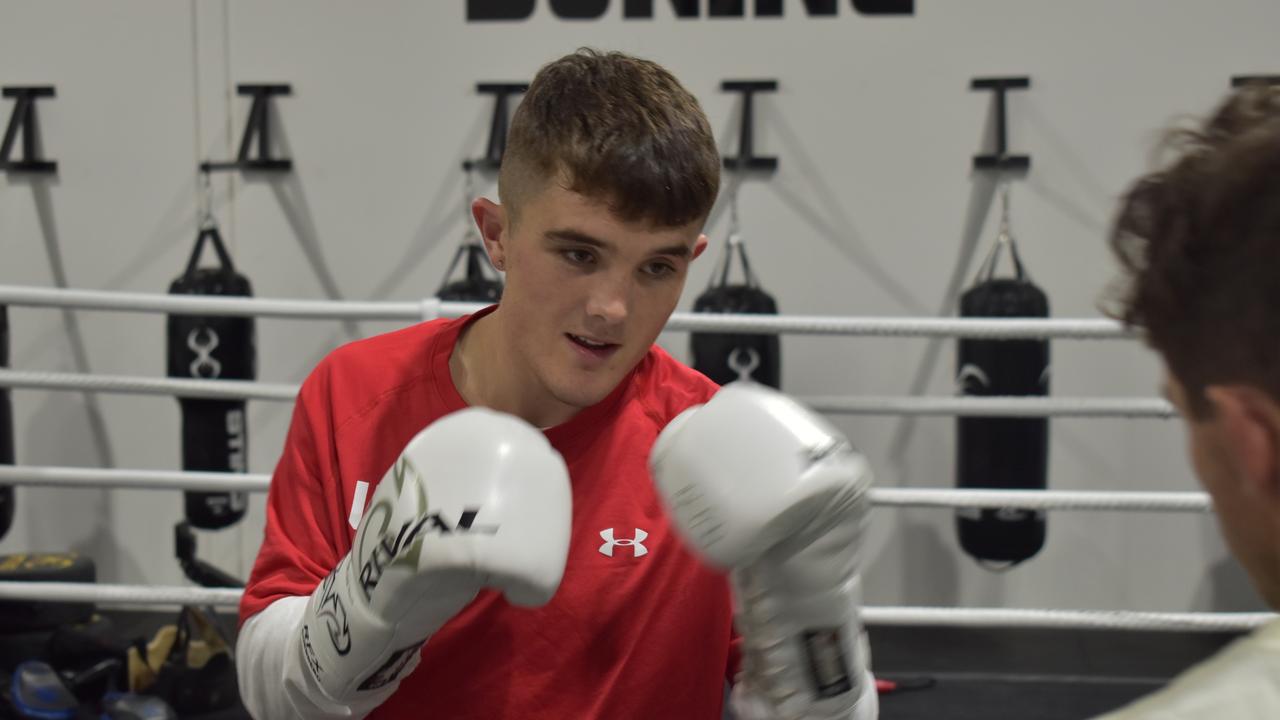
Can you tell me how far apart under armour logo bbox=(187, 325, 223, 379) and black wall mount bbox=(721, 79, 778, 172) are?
143cm

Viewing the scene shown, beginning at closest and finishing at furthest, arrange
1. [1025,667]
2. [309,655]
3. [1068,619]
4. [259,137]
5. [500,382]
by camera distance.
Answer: [309,655], [500,382], [1068,619], [1025,667], [259,137]

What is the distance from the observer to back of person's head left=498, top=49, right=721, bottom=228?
39.6 inches

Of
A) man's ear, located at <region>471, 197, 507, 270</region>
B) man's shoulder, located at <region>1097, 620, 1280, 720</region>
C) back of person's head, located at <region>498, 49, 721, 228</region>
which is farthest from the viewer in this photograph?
man's ear, located at <region>471, 197, 507, 270</region>

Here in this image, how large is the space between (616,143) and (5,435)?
8.49ft

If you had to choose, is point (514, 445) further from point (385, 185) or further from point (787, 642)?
point (385, 185)

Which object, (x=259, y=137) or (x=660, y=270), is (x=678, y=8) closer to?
(x=259, y=137)

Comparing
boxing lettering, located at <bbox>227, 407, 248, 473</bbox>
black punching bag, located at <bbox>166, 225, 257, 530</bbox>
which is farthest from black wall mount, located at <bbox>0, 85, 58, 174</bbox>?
boxing lettering, located at <bbox>227, 407, 248, 473</bbox>

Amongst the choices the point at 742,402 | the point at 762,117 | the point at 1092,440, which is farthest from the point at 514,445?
the point at 1092,440

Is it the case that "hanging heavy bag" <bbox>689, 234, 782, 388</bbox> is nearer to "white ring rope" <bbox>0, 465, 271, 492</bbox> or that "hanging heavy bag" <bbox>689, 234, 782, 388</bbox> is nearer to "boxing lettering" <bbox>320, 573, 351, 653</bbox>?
"white ring rope" <bbox>0, 465, 271, 492</bbox>

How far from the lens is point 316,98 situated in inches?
131

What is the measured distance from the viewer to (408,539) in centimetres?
84

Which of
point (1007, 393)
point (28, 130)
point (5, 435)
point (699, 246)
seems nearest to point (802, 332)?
point (1007, 393)

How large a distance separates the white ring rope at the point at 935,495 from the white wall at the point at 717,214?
3.51ft

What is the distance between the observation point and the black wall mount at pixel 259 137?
315 cm
